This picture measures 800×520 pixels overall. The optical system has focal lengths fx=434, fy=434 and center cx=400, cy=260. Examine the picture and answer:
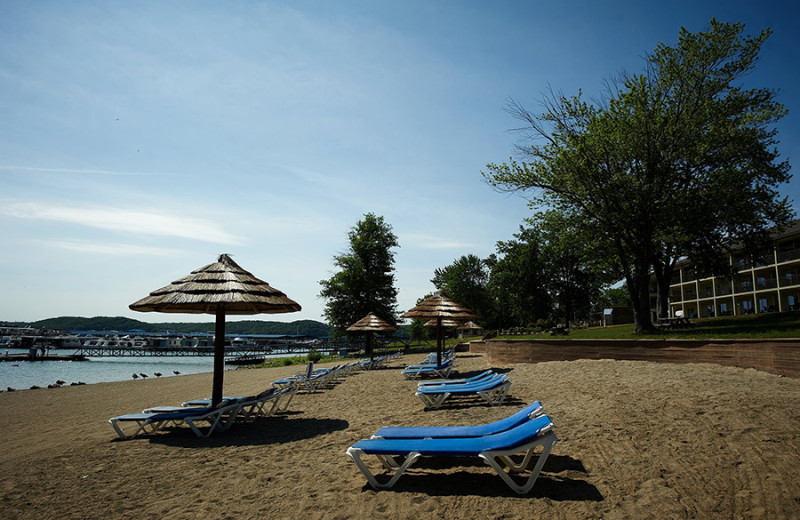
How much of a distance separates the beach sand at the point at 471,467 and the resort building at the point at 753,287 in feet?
88.2

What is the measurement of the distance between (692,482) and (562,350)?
935 cm

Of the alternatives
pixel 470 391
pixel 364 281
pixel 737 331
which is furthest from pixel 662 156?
pixel 364 281

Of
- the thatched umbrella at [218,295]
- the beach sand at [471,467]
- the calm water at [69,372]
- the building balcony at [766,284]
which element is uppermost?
the building balcony at [766,284]

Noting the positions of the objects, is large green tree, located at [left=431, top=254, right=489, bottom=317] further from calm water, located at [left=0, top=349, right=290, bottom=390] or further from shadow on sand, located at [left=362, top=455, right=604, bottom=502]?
shadow on sand, located at [left=362, top=455, right=604, bottom=502]

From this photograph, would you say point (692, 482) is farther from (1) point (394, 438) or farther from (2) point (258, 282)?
(2) point (258, 282)

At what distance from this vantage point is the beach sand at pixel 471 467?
3.88 meters

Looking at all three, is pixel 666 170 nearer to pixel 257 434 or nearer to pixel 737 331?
pixel 737 331

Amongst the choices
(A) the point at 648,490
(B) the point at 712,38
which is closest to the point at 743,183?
(B) the point at 712,38

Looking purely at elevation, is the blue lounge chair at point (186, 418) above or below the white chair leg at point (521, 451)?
below

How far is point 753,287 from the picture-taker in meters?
39.2

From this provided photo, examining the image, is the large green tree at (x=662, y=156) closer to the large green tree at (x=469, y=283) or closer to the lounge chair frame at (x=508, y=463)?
the lounge chair frame at (x=508, y=463)

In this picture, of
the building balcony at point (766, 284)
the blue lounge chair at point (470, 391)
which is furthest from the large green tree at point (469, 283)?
the blue lounge chair at point (470, 391)

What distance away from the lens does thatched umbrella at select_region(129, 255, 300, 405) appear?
761 cm

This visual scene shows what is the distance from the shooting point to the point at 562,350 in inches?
516
